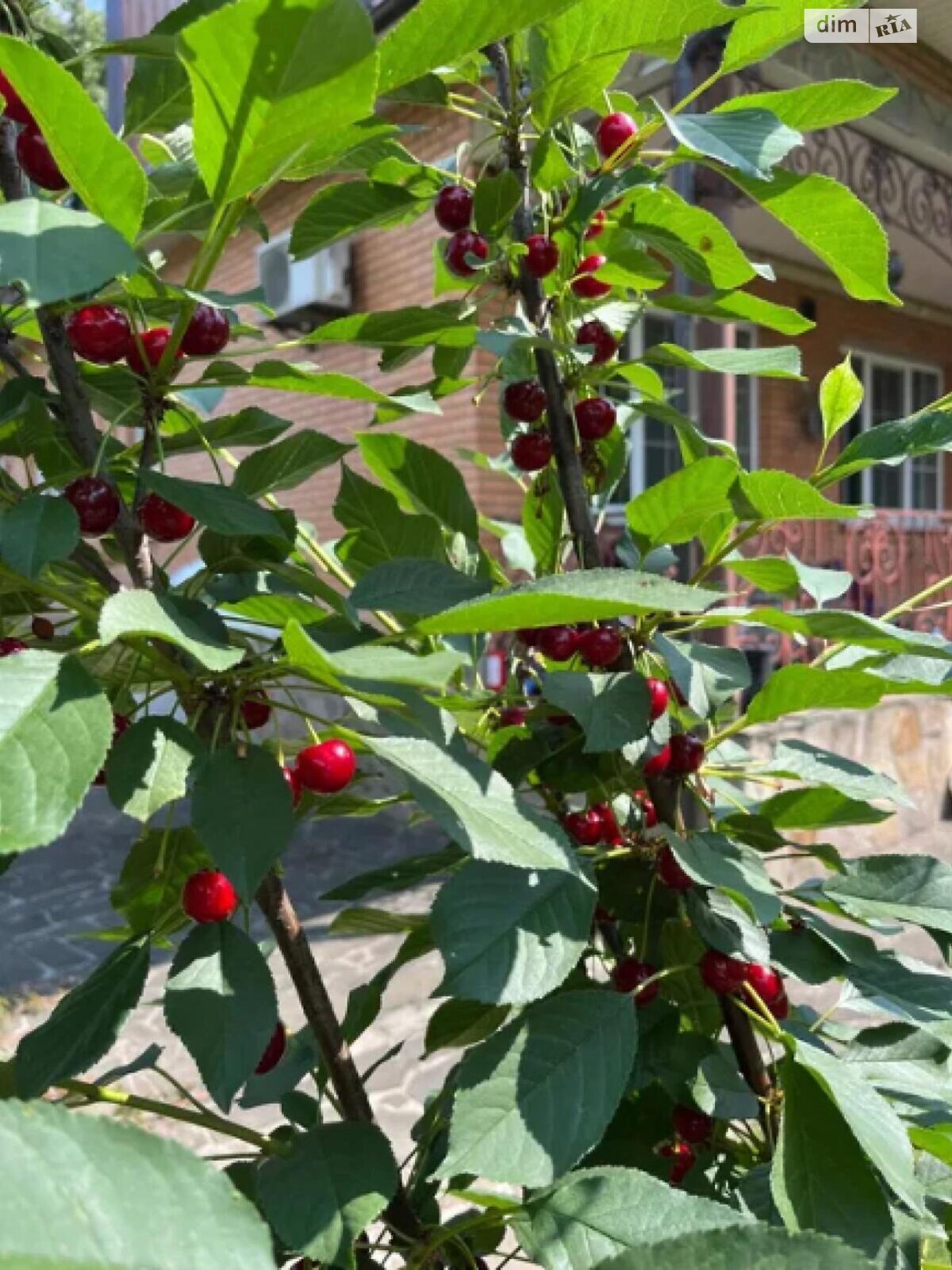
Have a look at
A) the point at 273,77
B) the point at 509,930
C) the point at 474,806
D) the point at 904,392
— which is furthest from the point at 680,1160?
the point at 904,392

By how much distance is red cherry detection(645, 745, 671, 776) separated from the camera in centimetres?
97

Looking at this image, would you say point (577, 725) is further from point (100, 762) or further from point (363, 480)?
point (100, 762)

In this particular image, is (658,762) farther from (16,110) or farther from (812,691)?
(16,110)

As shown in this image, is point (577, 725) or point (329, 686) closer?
point (329, 686)

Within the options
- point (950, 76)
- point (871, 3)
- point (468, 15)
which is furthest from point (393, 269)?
point (468, 15)

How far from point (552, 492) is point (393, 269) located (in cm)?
669

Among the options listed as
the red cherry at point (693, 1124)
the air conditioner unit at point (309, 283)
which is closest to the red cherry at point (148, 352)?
the red cherry at point (693, 1124)

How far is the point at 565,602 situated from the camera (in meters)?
0.46

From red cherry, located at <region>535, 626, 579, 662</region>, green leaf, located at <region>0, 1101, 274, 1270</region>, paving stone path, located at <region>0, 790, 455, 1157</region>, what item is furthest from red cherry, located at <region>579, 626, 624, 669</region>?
paving stone path, located at <region>0, 790, 455, 1157</region>

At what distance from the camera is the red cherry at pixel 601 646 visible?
3.17 ft

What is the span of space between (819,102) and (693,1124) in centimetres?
95

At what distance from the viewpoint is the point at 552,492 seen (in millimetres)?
1134

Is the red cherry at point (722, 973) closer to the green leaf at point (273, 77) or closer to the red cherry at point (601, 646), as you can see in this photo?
the red cherry at point (601, 646)

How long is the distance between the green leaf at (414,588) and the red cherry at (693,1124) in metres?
0.59
